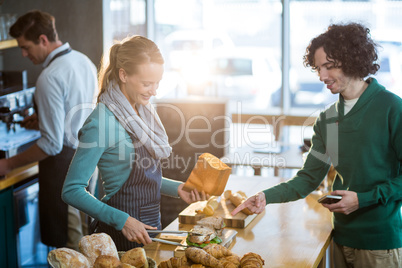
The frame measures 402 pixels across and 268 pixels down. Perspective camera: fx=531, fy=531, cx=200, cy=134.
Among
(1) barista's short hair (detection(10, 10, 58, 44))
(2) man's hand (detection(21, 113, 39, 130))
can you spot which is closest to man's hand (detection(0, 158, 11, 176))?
(2) man's hand (detection(21, 113, 39, 130))

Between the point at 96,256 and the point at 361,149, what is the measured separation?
3.43 feet

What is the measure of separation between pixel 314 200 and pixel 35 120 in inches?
78.4

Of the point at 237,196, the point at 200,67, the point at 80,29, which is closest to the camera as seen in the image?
the point at 237,196

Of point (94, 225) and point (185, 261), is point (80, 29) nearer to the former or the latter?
point (94, 225)

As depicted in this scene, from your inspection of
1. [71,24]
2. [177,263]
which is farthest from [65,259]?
[71,24]

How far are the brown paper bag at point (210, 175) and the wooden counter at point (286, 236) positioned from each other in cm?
20

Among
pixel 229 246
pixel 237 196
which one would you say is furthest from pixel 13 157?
pixel 229 246

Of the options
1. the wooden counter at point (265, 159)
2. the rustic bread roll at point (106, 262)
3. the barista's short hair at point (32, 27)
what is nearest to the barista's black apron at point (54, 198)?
the barista's short hair at point (32, 27)

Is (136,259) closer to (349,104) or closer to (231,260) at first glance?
(231,260)

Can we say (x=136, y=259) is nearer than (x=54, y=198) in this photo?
Yes

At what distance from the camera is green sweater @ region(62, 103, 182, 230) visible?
1752mm

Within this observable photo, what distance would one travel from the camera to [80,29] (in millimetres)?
4293

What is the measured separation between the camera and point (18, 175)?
325cm

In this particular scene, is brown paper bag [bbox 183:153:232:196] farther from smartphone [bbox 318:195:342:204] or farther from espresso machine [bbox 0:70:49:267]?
espresso machine [bbox 0:70:49:267]
